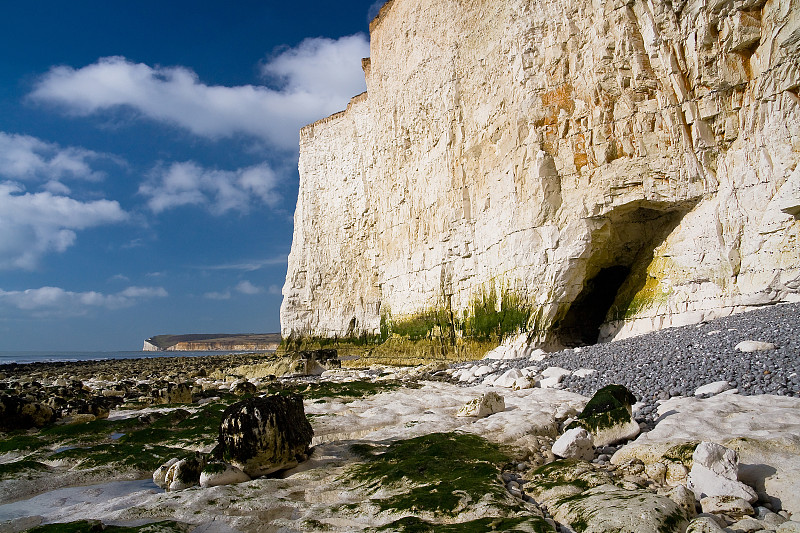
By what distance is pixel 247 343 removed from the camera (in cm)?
11531

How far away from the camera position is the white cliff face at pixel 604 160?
1202cm

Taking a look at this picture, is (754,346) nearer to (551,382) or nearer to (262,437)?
(551,382)

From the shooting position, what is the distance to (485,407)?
7.21 m

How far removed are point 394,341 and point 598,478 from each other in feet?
70.9

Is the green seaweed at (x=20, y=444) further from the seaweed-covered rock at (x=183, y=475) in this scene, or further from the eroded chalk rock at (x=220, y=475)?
the eroded chalk rock at (x=220, y=475)

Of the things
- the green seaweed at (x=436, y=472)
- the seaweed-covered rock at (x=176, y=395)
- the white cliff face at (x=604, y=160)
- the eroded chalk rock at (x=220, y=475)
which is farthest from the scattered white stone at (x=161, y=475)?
the white cliff face at (x=604, y=160)

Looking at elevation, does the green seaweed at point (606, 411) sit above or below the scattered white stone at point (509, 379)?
above

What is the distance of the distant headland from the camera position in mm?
111188

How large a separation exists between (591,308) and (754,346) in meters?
9.14

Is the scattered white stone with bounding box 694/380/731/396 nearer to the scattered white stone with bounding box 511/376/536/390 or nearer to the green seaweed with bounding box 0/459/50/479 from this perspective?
the scattered white stone with bounding box 511/376/536/390

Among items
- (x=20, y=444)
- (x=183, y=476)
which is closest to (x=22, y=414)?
(x=20, y=444)

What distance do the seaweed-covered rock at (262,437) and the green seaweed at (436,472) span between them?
786mm

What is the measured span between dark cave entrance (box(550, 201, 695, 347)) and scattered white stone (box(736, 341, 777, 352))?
282 inches

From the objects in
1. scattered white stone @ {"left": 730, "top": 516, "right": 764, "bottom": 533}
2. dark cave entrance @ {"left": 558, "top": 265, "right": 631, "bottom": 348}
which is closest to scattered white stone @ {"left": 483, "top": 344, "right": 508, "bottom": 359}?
dark cave entrance @ {"left": 558, "top": 265, "right": 631, "bottom": 348}
